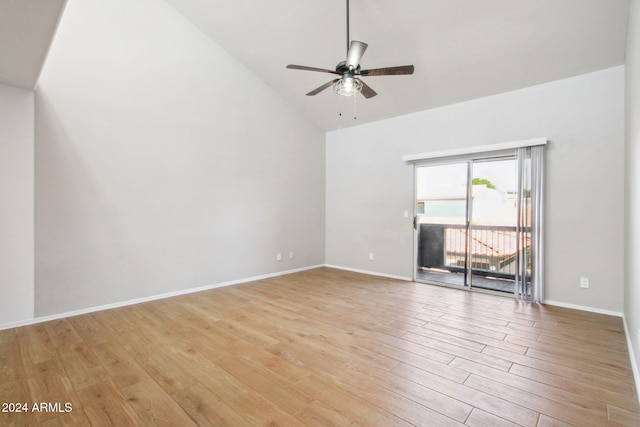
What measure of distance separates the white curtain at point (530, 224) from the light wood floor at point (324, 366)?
1.01 feet

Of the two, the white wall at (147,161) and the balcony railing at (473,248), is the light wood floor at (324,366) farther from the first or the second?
the balcony railing at (473,248)

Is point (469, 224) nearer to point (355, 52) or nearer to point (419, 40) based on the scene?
point (419, 40)

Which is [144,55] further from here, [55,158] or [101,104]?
[55,158]

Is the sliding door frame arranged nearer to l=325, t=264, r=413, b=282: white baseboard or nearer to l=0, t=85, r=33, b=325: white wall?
l=325, t=264, r=413, b=282: white baseboard

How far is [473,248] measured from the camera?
461 centimetres

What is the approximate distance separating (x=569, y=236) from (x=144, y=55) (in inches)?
240

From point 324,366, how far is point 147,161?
137 inches

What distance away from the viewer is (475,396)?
1929 mm

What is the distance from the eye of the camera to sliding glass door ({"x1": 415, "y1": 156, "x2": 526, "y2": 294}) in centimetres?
432

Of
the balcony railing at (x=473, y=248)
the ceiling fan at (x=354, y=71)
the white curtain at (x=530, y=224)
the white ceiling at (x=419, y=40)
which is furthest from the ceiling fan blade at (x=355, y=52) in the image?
the balcony railing at (x=473, y=248)

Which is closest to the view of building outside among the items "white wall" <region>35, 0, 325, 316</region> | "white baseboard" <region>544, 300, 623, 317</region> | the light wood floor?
"white baseboard" <region>544, 300, 623, 317</region>

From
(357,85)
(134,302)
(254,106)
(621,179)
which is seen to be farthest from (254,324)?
(621,179)

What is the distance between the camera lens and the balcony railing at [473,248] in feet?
14.4

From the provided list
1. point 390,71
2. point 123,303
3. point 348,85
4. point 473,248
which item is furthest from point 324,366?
point 473,248
